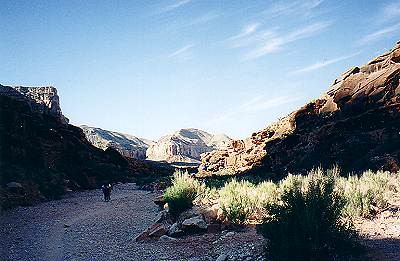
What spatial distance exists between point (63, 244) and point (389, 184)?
1323 cm

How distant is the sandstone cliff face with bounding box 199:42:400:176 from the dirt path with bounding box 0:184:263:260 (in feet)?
55.7

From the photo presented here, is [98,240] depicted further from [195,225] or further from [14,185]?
[14,185]

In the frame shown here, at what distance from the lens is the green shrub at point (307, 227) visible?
588cm

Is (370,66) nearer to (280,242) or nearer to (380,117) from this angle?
(380,117)

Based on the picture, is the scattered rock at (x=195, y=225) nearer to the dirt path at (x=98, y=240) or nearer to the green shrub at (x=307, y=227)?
the dirt path at (x=98, y=240)

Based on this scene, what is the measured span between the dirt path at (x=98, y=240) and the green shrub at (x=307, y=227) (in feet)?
3.31

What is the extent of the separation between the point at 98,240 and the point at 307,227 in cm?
779

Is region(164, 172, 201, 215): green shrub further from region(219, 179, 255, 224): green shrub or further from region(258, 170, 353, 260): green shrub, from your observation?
region(258, 170, 353, 260): green shrub

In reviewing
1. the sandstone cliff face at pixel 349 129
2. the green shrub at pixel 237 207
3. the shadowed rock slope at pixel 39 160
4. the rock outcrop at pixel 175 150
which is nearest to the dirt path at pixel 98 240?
the green shrub at pixel 237 207

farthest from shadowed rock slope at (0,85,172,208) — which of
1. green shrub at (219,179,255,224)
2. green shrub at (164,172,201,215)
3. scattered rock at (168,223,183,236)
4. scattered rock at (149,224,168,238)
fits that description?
green shrub at (219,179,255,224)

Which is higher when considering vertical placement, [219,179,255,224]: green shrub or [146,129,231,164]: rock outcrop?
[146,129,231,164]: rock outcrop

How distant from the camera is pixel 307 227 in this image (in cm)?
607

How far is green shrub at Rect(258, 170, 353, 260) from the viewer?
19.3ft

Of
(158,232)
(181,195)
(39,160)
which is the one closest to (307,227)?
(158,232)
